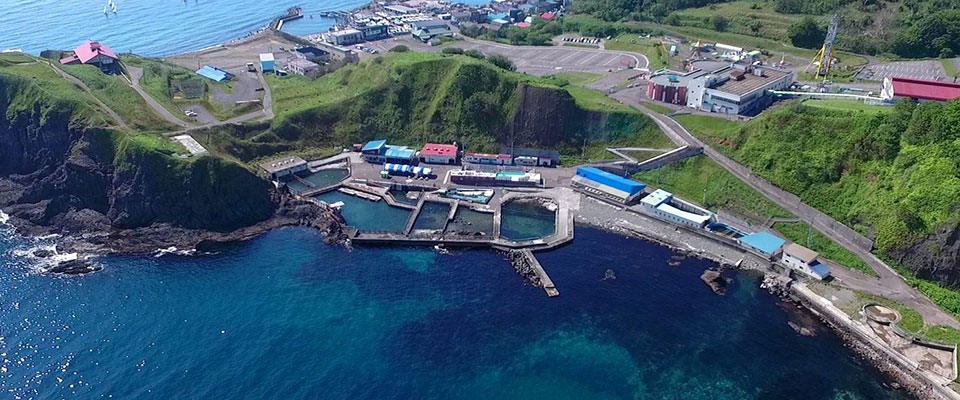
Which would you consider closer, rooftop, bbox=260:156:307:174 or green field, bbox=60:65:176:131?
green field, bbox=60:65:176:131

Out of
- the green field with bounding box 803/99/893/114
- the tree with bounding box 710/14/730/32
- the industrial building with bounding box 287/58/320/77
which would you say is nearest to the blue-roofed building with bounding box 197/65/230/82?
the industrial building with bounding box 287/58/320/77

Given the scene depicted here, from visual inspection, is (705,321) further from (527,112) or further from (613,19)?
(613,19)

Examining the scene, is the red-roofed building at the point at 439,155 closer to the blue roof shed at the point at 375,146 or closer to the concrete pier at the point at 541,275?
the blue roof shed at the point at 375,146

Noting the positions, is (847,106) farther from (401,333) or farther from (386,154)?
(401,333)

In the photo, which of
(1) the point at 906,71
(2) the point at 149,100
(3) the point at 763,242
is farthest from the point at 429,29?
(3) the point at 763,242

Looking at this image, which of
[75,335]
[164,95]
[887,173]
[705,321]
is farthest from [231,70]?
[887,173]

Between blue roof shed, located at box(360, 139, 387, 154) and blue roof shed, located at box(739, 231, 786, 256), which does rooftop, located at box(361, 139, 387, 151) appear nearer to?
blue roof shed, located at box(360, 139, 387, 154)
